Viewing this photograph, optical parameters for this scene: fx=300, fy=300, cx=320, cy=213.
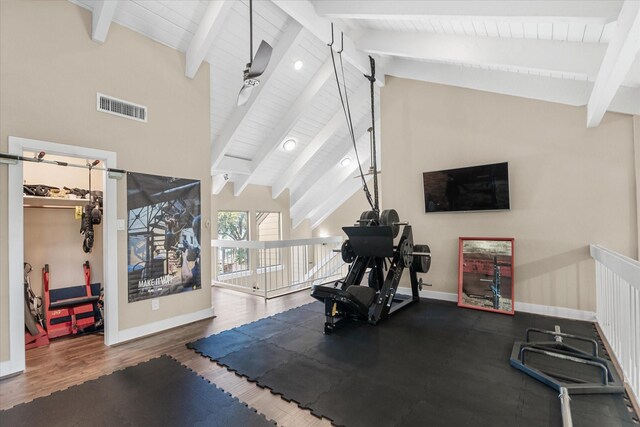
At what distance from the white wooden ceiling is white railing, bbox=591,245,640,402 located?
5.67 feet

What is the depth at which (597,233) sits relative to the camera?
4086mm

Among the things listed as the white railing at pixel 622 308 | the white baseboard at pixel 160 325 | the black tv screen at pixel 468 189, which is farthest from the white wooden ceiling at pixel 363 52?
the white baseboard at pixel 160 325

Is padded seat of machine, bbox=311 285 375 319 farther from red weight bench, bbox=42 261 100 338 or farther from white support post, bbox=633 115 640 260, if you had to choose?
white support post, bbox=633 115 640 260

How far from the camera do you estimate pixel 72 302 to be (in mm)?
3879

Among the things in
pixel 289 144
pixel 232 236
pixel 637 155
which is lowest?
pixel 232 236

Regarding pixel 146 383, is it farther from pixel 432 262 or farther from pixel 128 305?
pixel 432 262

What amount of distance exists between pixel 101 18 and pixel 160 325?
3.78 m

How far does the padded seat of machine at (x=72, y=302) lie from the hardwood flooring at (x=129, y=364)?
410 mm

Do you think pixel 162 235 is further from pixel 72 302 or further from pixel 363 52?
pixel 363 52

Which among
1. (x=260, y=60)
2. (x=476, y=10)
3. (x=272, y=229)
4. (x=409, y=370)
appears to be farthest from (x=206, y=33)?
(x=272, y=229)

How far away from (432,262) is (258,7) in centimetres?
497

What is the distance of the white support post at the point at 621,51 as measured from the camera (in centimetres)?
217

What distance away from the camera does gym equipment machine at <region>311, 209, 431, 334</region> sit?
3.88m

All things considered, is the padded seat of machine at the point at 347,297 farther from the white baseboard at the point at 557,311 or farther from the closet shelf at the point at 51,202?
the closet shelf at the point at 51,202
